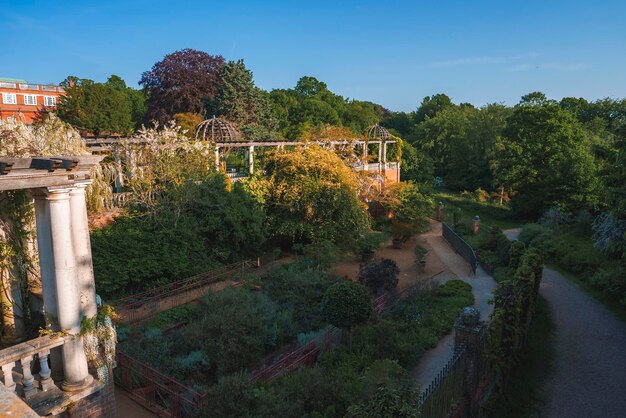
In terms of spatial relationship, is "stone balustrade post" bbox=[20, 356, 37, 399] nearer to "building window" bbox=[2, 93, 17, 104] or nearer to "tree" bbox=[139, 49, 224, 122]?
"tree" bbox=[139, 49, 224, 122]

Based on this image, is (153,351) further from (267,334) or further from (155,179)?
(155,179)

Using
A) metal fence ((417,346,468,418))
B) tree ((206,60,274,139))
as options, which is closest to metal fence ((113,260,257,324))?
metal fence ((417,346,468,418))

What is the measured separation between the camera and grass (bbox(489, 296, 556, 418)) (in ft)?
28.0

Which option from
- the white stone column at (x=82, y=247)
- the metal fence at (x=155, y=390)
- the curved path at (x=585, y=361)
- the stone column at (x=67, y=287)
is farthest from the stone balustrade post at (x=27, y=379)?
the curved path at (x=585, y=361)

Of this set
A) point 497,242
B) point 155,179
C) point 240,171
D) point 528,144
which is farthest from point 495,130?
point 155,179

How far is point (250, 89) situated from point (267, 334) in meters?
27.8

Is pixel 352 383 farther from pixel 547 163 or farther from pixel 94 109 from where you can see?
pixel 94 109

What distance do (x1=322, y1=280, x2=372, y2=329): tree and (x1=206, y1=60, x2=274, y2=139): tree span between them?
23.3 metres

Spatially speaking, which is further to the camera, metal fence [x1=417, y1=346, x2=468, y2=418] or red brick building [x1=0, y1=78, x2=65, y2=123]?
red brick building [x1=0, y1=78, x2=65, y2=123]

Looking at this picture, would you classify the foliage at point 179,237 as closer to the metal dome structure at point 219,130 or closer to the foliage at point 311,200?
the foliage at point 311,200

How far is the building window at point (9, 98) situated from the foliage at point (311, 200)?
42.7m

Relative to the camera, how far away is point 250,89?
114 ft

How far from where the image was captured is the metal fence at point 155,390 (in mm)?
7570

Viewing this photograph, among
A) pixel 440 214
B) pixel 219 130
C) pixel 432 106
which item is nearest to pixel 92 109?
pixel 219 130
